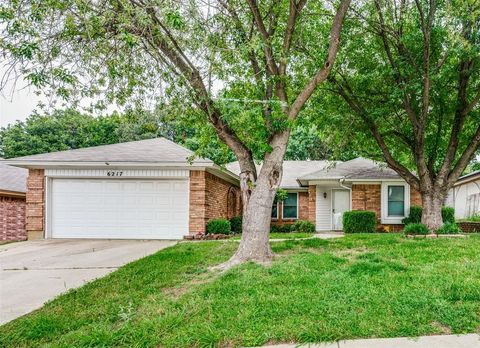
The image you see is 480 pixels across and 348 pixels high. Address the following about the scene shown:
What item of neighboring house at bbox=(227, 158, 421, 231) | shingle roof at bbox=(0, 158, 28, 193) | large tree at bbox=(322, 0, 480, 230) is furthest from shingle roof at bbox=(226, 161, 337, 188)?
shingle roof at bbox=(0, 158, 28, 193)

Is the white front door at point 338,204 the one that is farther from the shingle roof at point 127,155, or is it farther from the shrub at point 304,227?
the shingle roof at point 127,155

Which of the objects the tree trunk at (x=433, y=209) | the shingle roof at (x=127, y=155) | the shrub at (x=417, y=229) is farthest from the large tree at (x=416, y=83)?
the shingle roof at (x=127, y=155)

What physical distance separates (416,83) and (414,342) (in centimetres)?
841

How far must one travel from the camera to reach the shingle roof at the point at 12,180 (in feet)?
47.5

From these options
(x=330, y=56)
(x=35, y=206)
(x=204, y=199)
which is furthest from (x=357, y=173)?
(x=35, y=206)

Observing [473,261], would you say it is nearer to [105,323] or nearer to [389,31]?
[105,323]

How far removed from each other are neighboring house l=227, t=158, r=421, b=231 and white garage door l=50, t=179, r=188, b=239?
6386 mm

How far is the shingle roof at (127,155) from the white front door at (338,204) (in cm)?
759

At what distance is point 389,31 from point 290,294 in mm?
8762

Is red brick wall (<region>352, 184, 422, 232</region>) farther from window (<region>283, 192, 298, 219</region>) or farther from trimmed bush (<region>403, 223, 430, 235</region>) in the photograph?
trimmed bush (<region>403, 223, 430, 235</region>)

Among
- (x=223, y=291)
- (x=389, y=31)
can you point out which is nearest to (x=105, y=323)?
(x=223, y=291)

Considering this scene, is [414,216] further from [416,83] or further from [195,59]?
[195,59]

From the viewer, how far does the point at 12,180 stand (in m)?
15.7

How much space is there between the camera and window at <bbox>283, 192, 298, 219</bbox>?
18.7 meters
